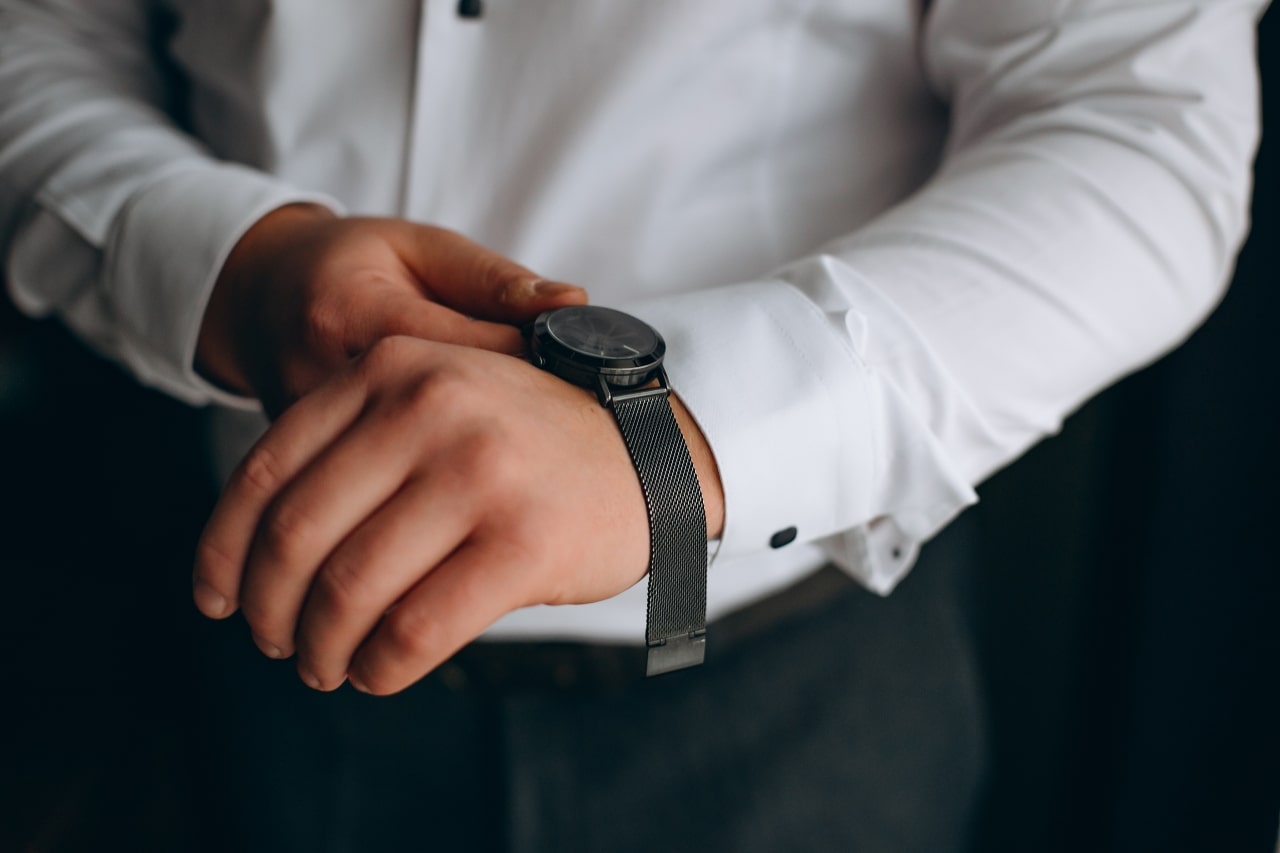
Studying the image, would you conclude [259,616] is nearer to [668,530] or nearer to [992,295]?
[668,530]

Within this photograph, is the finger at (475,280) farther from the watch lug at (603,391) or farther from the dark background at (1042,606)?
the dark background at (1042,606)

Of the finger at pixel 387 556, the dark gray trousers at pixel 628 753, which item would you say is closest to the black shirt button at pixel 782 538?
the finger at pixel 387 556

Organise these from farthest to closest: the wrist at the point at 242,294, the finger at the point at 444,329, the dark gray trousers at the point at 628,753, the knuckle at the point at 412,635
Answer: the dark gray trousers at the point at 628,753
the wrist at the point at 242,294
the finger at the point at 444,329
the knuckle at the point at 412,635

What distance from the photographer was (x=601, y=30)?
2.44ft

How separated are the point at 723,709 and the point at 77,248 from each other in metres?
0.75

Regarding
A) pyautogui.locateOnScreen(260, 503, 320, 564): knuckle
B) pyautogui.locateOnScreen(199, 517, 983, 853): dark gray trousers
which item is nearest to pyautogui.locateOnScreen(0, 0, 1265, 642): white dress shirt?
pyautogui.locateOnScreen(199, 517, 983, 853): dark gray trousers

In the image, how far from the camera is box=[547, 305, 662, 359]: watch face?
49 centimetres

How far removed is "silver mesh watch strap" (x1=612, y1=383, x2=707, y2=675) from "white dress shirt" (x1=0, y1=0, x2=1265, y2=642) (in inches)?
1.7

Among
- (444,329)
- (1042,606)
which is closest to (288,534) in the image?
(444,329)

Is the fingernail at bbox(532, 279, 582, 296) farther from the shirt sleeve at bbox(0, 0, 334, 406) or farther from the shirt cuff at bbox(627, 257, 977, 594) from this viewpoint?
the shirt sleeve at bbox(0, 0, 334, 406)

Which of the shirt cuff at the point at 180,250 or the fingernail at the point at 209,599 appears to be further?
the shirt cuff at the point at 180,250

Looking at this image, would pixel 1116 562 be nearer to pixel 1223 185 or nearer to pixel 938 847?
pixel 938 847

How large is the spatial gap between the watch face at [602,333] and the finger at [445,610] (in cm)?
13

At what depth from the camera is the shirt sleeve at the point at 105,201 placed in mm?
675
